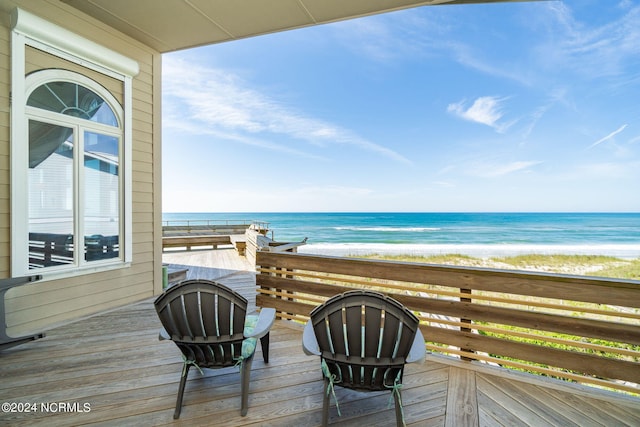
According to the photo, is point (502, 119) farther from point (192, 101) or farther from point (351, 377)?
point (351, 377)

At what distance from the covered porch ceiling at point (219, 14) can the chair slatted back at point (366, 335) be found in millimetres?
3132

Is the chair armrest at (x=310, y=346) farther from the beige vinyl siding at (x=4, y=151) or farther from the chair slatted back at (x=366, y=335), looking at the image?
the beige vinyl siding at (x=4, y=151)

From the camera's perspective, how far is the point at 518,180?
24.0 metres

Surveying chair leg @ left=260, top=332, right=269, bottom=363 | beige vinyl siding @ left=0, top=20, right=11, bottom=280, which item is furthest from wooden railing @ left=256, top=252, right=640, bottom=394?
beige vinyl siding @ left=0, top=20, right=11, bottom=280

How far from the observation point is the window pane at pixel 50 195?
8.70ft

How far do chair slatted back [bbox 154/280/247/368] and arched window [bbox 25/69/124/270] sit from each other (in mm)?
2219

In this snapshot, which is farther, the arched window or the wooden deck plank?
the arched window

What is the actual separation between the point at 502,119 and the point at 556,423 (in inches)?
955

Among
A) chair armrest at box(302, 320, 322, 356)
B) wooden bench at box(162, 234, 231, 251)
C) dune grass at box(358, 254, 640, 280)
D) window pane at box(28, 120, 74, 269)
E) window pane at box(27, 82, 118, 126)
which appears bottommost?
dune grass at box(358, 254, 640, 280)

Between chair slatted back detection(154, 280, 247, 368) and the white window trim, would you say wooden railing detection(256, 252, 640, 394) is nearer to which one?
chair slatted back detection(154, 280, 247, 368)

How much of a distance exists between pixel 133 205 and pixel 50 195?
881mm

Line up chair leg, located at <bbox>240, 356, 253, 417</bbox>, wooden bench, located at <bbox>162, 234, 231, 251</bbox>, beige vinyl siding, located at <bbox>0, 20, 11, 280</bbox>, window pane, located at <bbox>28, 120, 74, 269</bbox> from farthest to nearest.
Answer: wooden bench, located at <bbox>162, 234, 231, 251</bbox> < window pane, located at <bbox>28, 120, 74, 269</bbox> < beige vinyl siding, located at <bbox>0, 20, 11, 280</bbox> < chair leg, located at <bbox>240, 356, 253, 417</bbox>

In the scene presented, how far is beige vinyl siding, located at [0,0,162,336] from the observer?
247cm

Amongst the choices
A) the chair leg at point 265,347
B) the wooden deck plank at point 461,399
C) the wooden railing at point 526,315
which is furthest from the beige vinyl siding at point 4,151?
the wooden deck plank at point 461,399
